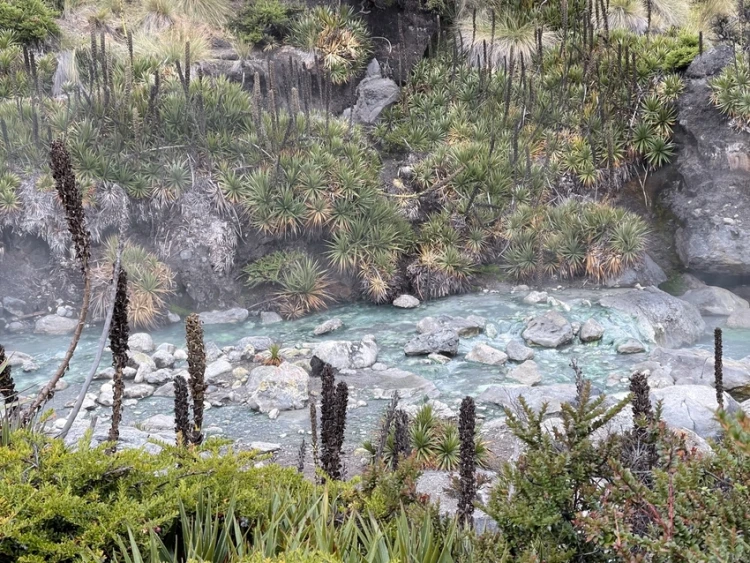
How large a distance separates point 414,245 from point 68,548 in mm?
12226

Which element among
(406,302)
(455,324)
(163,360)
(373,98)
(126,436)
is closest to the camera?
(126,436)

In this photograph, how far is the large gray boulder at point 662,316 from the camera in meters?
11.8

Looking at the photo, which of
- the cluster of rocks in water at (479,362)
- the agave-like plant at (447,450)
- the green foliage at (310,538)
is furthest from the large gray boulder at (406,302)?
the green foliage at (310,538)

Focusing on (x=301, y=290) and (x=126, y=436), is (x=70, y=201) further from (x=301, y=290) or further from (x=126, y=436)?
(x=301, y=290)

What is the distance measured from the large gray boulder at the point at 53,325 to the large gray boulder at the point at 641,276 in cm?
1004

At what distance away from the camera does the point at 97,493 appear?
287 centimetres

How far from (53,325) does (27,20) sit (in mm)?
8946

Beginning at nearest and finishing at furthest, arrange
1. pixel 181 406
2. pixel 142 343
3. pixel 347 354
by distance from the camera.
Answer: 1. pixel 181 406
2. pixel 347 354
3. pixel 142 343

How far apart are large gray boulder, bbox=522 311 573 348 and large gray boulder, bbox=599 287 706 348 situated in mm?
1284

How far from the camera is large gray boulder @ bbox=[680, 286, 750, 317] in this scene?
43.4 ft

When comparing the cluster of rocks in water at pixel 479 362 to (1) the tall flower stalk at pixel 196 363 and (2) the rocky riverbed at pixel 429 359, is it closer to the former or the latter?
(2) the rocky riverbed at pixel 429 359

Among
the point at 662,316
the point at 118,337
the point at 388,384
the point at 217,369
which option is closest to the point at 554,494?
the point at 118,337

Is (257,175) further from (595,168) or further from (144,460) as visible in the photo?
(144,460)

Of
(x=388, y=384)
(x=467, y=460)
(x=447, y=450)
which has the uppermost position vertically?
(x=467, y=460)
